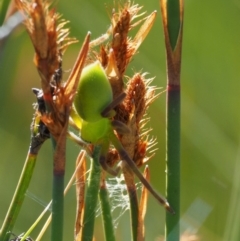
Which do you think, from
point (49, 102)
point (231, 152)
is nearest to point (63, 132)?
point (49, 102)

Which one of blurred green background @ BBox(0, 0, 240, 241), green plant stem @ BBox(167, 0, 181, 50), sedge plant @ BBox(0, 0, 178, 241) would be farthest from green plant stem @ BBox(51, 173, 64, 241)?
blurred green background @ BBox(0, 0, 240, 241)

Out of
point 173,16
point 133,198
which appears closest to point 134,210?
point 133,198

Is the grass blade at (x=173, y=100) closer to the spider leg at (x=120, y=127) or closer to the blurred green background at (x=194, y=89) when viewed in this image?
the spider leg at (x=120, y=127)

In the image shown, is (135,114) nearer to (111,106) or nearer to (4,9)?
(111,106)

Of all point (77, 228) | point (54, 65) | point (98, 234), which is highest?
point (54, 65)

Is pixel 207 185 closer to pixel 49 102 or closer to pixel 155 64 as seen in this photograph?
pixel 155 64

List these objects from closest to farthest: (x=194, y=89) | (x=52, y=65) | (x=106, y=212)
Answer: (x=52, y=65), (x=106, y=212), (x=194, y=89)

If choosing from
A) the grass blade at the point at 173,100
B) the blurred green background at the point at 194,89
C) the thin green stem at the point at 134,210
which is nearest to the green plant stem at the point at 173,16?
the grass blade at the point at 173,100
